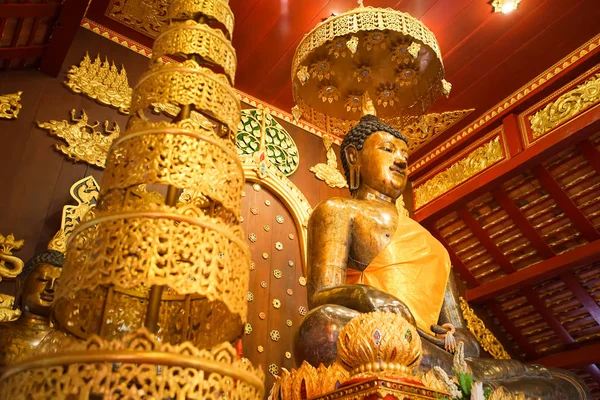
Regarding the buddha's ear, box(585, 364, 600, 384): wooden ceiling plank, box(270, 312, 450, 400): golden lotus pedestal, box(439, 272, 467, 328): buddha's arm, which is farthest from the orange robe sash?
box(585, 364, 600, 384): wooden ceiling plank

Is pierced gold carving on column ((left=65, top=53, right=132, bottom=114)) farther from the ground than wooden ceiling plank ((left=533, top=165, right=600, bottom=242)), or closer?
farther from the ground

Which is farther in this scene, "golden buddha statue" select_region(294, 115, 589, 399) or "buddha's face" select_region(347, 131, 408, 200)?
"buddha's face" select_region(347, 131, 408, 200)

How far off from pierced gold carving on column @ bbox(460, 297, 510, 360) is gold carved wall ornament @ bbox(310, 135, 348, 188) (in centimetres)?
134

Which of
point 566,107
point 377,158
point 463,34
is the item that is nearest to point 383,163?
point 377,158

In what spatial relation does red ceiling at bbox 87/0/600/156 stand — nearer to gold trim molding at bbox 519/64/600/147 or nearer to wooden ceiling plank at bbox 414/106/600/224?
gold trim molding at bbox 519/64/600/147

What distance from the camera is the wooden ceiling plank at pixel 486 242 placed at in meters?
4.02

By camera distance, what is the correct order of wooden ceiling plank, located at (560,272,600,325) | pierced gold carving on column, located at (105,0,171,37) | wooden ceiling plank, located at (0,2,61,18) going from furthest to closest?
wooden ceiling plank, located at (560,272,600,325) < pierced gold carving on column, located at (105,0,171,37) < wooden ceiling plank, located at (0,2,61,18)

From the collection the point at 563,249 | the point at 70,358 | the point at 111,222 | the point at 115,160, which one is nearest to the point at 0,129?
the point at 115,160

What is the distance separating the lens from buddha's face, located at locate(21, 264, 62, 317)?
2.05 meters

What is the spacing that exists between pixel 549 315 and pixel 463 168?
4.24ft

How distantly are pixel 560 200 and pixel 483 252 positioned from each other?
A: 0.72 meters

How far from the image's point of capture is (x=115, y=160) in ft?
3.65

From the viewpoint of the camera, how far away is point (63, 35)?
2828 millimetres

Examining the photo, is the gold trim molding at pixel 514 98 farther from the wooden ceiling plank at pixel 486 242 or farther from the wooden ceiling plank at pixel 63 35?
the wooden ceiling plank at pixel 63 35
